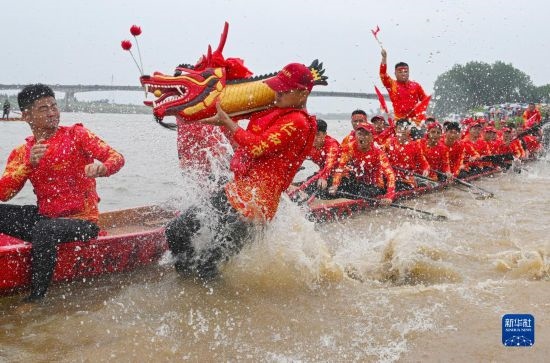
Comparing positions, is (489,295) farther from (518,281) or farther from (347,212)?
(347,212)

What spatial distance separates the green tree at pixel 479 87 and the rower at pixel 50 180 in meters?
54.5

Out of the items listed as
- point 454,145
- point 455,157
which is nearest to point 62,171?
point 454,145

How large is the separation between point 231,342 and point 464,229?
14.6 feet

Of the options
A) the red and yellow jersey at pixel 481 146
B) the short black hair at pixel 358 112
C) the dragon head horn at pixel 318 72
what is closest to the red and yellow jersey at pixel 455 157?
the short black hair at pixel 358 112

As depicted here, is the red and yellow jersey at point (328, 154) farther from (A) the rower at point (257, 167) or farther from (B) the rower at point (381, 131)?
(A) the rower at point (257, 167)

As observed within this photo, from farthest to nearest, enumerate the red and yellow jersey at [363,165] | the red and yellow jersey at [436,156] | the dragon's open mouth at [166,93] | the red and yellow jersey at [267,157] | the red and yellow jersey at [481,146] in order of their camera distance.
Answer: the red and yellow jersey at [481,146]
the red and yellow jersey at [436,156]
the red and yellow jersey at [363,165]
the dragon's open mouth at [166,93]
the red and yellow jersey at [267,157]

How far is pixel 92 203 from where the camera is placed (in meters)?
4.38

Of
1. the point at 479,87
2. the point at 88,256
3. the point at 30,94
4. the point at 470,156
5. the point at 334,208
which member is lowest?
the point at 334,208

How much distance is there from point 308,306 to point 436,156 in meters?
6.86

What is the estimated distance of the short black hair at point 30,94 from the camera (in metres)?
4.09

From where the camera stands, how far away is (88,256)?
14.3ft

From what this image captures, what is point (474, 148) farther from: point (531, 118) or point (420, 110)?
point (531, 118)

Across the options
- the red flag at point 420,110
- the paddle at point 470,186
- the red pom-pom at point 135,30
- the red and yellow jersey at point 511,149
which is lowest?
the paddle at point 470,186

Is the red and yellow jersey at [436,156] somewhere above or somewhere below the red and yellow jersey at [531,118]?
below
